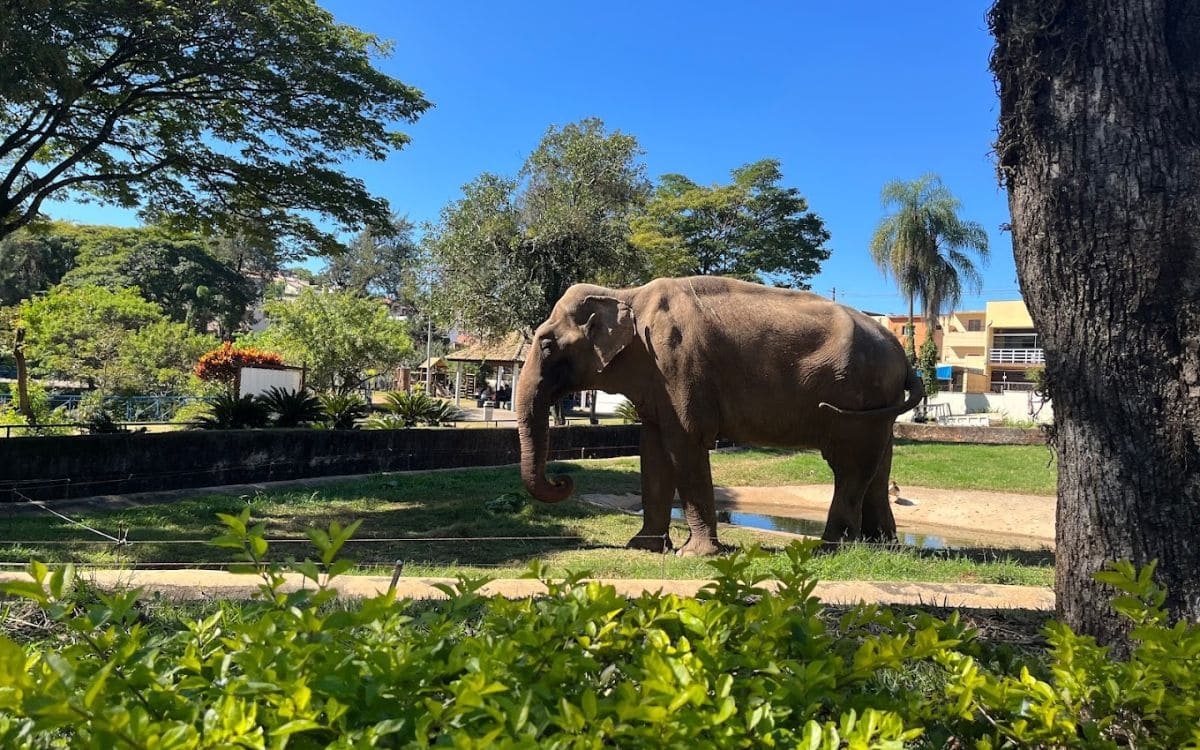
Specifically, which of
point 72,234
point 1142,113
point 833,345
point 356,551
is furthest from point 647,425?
point 72,234

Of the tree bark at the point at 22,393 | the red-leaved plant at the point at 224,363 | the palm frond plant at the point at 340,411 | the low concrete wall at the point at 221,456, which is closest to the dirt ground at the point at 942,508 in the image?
the low concrete wall at the point at 221,456

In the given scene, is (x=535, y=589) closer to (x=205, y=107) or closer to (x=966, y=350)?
(x=205, y=107)

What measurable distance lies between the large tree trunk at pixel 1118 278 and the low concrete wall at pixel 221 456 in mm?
11985

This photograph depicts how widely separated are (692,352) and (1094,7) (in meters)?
5.01

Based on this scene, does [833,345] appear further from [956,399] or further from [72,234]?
[72,234]

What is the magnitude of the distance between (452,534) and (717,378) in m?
3.84

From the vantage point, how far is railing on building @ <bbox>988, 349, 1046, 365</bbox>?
50.1 m

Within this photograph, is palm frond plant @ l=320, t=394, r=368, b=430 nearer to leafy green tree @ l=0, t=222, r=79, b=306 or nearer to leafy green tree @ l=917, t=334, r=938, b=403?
leafy green tree @ l=917, t=334, r=938, b=403

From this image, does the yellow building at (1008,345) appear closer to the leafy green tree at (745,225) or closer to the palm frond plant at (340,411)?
the leafy green tree at (745,225)

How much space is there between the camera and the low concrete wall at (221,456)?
10.5m

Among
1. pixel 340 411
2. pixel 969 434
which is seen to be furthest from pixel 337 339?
pixel 969 434

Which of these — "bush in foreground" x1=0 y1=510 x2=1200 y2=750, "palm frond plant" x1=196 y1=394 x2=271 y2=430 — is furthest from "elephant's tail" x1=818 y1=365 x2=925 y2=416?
"palm frond plant" x1=196 y1=394 x2=271 y2=430

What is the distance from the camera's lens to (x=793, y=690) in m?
1.65

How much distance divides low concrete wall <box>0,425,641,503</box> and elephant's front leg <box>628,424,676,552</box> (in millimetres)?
7588
